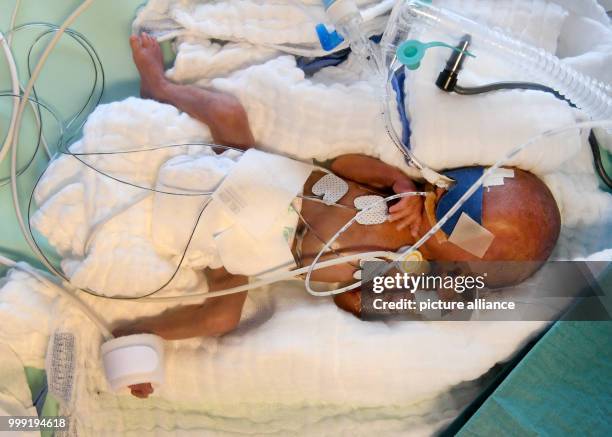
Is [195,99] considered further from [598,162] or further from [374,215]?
[598,162]

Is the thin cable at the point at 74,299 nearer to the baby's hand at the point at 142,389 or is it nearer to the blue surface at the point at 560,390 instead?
the baby's hand at the point at 142,389

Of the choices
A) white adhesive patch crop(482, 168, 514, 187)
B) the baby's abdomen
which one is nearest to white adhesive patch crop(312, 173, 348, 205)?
the baby's abdomen

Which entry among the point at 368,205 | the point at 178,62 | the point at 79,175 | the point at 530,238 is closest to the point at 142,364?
the point at 79,175

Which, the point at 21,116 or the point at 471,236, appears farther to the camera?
the point at 21,116

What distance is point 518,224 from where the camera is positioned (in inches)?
39.3

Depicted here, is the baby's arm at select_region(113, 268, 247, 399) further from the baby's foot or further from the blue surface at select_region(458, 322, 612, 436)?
the blue surface at select_region(458, 322, 612, 436)

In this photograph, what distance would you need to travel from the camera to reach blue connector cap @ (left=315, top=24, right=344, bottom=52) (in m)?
1.06

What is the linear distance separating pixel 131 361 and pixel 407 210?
0.62 m

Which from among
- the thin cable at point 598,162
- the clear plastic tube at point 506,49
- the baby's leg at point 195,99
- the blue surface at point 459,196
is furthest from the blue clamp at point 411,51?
the thin cable at point 598,162

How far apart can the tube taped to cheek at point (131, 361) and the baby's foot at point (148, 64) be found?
531mm

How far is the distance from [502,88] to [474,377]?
1.92 feet

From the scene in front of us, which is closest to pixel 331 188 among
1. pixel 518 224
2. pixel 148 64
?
pixel 518 224

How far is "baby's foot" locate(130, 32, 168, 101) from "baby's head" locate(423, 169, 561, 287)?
72cm

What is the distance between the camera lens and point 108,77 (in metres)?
1.31
